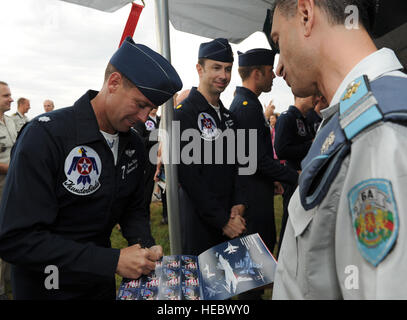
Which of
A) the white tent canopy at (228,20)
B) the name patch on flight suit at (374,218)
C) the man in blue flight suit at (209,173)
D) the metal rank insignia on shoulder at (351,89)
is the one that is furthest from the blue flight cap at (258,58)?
the name patch on flight suit at (374,218)

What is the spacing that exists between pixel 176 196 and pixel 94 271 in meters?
1.10

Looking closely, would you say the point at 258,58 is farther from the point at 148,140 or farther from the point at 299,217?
the point at 299,217

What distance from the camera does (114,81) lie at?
1.44 metres

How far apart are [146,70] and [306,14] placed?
85 cm

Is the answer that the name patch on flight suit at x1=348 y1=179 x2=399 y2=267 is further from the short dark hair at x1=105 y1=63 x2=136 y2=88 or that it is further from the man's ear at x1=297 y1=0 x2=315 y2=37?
the short dark hair at x1=105 y1=63 x2=136 y2=88

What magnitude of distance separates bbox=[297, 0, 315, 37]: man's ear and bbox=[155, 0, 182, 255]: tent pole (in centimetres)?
135

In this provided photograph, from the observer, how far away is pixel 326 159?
0.63 meters

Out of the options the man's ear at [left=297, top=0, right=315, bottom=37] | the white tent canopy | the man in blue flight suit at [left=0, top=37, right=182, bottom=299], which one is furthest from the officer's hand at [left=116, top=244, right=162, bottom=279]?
the white tent canopy

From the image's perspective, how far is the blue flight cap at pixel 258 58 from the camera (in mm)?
2916

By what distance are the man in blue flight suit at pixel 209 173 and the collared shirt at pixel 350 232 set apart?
133 cm

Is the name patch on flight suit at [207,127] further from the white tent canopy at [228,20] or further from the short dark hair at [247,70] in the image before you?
the white tent canopy at [228,20]

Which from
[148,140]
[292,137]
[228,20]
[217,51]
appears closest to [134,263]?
[217,51]
